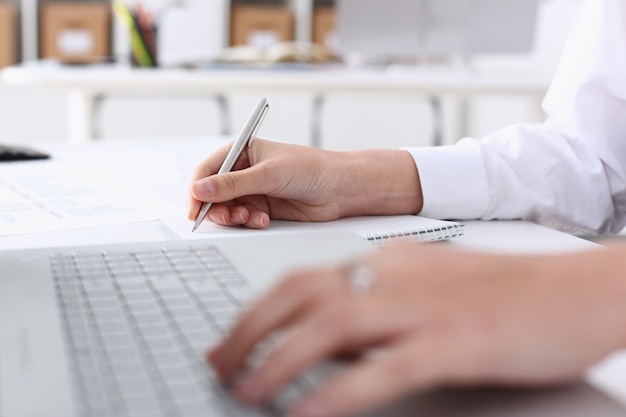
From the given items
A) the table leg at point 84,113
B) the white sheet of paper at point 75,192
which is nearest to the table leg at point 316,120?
the table leg at point 84,113

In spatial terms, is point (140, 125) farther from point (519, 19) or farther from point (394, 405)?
point (394, 405)

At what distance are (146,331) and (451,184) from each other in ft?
1.64

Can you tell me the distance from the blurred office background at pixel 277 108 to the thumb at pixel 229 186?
2706mm

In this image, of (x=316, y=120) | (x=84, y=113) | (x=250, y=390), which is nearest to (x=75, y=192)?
(x=250, y=390)

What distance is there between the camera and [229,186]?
0.80 metres

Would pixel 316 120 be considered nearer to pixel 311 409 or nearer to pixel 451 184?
pixel 451 184

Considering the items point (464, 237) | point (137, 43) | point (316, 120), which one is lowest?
point (316, 120)

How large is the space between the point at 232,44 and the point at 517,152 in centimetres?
319

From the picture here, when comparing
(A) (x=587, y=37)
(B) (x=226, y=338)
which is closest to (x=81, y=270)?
(B) (x=226, y=338)

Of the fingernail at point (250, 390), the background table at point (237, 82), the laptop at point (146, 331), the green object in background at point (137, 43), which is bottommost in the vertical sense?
the laptop at point (146, 331)

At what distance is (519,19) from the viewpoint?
104 inches

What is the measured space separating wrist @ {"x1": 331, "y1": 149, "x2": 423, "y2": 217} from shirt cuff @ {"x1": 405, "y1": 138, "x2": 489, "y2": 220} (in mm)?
11

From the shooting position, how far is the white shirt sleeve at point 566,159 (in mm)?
904

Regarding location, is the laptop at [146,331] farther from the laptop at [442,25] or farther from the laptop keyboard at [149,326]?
the laptop at [442,25]
